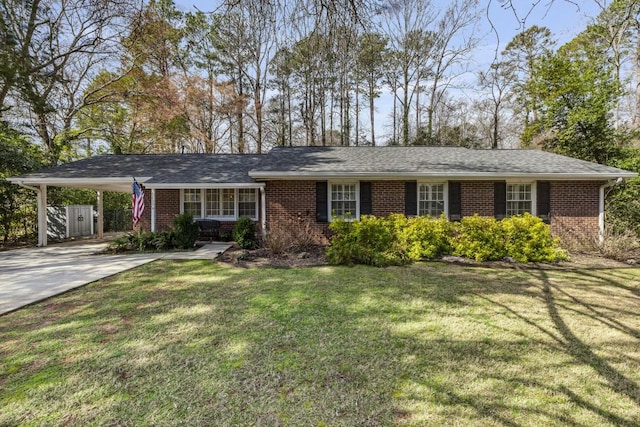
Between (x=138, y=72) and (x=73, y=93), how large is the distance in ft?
12.3

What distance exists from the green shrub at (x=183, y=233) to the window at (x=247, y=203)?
94.5 inches

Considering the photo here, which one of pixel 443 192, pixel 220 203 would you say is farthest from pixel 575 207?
pixel 220 203

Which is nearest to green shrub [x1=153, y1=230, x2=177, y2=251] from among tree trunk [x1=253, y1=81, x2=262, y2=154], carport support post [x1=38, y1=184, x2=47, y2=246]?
carport support post [x1=38, y1=184, x2=47, y2=246]

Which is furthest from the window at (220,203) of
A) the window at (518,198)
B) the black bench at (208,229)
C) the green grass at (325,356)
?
the window at (518,198)


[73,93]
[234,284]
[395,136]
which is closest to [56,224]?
[73,93]

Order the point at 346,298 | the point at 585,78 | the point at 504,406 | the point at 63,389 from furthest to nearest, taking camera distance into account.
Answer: the point at 585,78
the point at 346,298
the point at 63,389
the point at 504,406

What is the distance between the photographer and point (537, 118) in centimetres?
1550

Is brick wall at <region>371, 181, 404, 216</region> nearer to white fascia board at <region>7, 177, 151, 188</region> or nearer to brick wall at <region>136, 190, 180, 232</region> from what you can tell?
brick wall at <region>136, 190, 180, 232</region>

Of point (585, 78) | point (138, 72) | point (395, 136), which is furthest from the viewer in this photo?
point (395, 136)

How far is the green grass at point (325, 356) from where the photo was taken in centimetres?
240

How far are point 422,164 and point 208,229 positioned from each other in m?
8.31

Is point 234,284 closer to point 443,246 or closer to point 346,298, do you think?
point 346,298

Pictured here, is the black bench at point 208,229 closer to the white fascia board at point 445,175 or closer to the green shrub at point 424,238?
the white fascia board at point 445,175

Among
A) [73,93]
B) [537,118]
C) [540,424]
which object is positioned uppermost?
[73,93]
